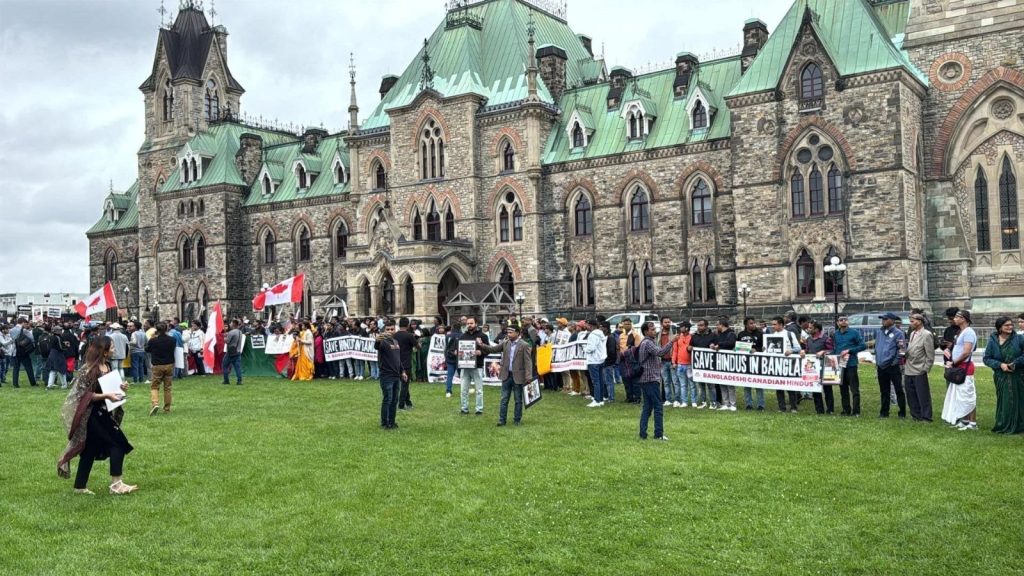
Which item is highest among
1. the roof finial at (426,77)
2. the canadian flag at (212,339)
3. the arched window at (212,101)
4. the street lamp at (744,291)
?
the arched window at (212,101)

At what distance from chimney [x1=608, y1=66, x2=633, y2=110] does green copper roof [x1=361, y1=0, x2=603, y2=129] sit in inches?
116

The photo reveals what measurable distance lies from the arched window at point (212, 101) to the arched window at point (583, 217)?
1206 inches

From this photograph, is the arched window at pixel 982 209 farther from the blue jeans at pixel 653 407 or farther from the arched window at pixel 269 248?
the arched window at pixel 269 248

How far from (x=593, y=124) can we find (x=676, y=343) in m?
27.3

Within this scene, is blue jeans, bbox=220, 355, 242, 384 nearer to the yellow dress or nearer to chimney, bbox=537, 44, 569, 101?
the yellow dress

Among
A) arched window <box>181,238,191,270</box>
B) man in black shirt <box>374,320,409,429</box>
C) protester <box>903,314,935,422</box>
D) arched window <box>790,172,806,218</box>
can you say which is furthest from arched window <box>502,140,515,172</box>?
protester <box>903,314,935,422</box>

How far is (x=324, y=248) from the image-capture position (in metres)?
55.8

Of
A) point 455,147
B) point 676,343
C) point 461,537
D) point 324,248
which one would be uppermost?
point 455,147

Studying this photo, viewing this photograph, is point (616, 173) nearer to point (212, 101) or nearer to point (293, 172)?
point (293, 172)

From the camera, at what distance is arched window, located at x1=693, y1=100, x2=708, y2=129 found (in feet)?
141

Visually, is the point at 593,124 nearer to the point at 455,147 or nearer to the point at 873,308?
the point at 455,147

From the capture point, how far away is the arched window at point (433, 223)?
48531mm

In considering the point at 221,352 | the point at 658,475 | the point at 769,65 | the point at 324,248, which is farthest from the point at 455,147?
the point at 658,475

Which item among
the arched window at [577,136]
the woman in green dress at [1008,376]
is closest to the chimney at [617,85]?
the arched window at [577,136]
